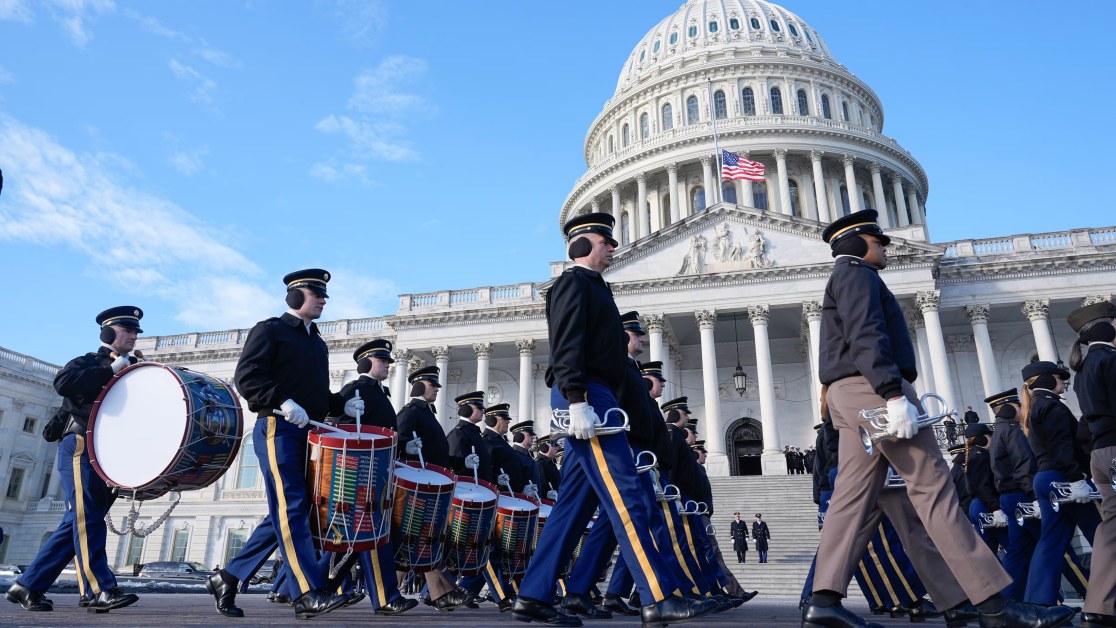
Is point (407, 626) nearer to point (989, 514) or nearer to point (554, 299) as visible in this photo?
point (554, 299)

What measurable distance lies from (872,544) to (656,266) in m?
30.5

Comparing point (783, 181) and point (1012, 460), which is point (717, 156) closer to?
point (783, 181)

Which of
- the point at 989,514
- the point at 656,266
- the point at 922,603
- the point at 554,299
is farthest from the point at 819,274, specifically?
the point at 554,299

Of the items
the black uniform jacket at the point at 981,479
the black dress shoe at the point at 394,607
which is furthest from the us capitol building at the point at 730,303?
the black dress shoe at the point at 394,607

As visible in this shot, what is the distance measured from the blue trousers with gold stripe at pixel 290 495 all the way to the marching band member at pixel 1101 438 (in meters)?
6.15

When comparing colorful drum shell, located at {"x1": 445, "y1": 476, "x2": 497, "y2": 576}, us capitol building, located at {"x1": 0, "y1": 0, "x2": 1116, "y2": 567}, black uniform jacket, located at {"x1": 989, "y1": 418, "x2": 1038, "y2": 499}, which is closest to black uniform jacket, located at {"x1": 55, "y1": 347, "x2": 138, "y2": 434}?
colorful drum shell, located at {"x1": 445, "y1": 476, "x2": 497, "y2": 576}

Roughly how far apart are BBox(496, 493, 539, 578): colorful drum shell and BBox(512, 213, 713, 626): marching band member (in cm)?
369

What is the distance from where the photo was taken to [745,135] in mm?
55719

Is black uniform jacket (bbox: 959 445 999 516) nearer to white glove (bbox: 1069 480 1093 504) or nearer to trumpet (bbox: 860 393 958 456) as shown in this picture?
white glove (bbox: 1069 480 1093 504)

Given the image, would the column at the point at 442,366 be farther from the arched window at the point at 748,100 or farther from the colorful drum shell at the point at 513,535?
the arched window at the point at 748,100

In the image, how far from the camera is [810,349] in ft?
122

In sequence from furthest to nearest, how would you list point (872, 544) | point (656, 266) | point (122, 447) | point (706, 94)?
1. point (706, 94)
2. point (656, 266)
3. point (872, 544)
4. point (122, 447)

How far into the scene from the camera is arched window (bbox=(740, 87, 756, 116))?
59719 millimetres

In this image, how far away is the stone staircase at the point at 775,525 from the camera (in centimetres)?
2100
